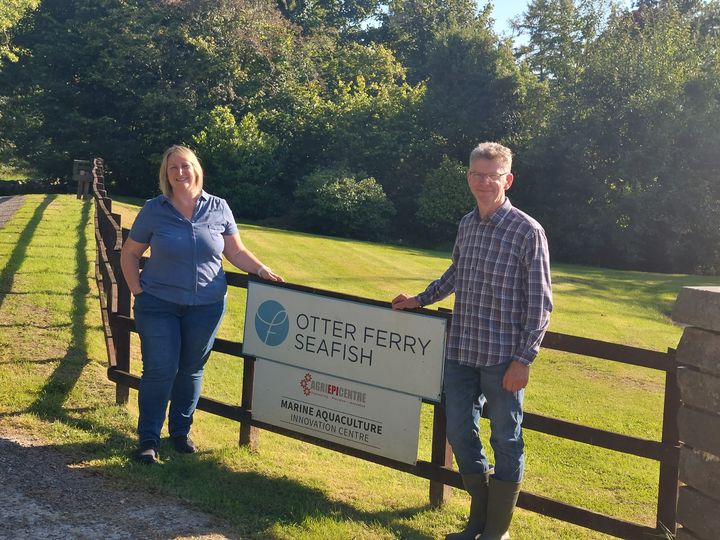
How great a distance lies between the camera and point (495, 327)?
4047mm

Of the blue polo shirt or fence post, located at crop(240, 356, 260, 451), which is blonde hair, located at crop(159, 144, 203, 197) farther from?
fence post, located at crop(240, 356, 260, 451)

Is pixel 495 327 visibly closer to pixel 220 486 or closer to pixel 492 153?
pixel 492 153

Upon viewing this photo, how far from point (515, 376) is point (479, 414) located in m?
0.52

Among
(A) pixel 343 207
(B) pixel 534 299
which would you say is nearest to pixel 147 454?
(B) pixel 534 299

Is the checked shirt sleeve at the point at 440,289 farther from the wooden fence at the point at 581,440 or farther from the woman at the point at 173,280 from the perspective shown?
the woman at the point at 173,280

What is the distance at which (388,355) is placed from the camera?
4.92 m

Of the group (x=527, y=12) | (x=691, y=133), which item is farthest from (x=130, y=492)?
(x=527, y=12)

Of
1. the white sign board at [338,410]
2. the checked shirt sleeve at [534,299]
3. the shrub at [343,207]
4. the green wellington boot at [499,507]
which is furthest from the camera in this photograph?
the shrub at [343,207]

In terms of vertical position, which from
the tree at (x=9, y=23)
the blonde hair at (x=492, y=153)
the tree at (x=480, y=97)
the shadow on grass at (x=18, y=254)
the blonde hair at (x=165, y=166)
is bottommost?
the shadow on grass at (x=18, y=254)

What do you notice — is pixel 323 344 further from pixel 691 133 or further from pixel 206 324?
pixel 691 133

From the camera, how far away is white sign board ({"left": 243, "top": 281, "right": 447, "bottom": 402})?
476cm

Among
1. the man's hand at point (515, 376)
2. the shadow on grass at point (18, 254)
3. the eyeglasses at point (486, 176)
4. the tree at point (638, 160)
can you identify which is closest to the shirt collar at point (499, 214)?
the eyeglasses at point (486, 176)

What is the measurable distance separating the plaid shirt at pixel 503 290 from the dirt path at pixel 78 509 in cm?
160

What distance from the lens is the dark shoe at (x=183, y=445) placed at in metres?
5.41
